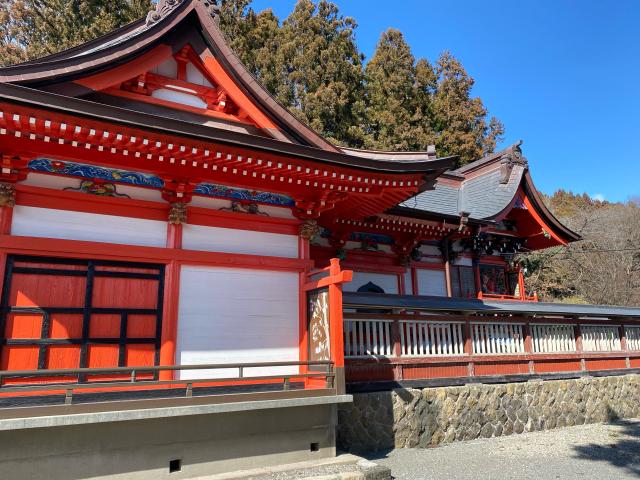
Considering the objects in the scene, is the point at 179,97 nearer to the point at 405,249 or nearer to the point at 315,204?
the point at 315,204

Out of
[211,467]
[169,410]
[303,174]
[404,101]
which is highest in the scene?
[404,101]

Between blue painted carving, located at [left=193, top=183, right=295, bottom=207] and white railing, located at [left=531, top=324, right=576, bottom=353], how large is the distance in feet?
23.4

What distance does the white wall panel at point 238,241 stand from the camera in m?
7.54

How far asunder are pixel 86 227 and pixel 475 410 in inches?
327

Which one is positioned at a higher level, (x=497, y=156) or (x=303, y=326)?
(x=497, y=156)

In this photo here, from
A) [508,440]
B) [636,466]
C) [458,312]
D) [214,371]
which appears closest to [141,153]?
[214,371]

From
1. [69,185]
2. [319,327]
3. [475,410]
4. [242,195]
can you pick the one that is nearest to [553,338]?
[475,410]

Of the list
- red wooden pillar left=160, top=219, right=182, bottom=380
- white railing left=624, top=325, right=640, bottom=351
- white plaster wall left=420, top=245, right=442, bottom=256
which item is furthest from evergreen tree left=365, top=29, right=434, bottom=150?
red wooden pillar left=160, top=219, right=182, bottom=380

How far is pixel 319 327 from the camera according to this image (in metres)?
7.63

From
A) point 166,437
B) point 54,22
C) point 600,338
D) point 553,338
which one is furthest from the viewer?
point 54,22

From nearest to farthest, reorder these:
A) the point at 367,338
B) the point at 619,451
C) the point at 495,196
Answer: the point at 619,451
the point at 367,338
the point at 495,196

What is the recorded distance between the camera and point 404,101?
29141 mm

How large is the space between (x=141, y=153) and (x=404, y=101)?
82.5ft

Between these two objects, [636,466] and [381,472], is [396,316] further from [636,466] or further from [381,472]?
[636,466]
